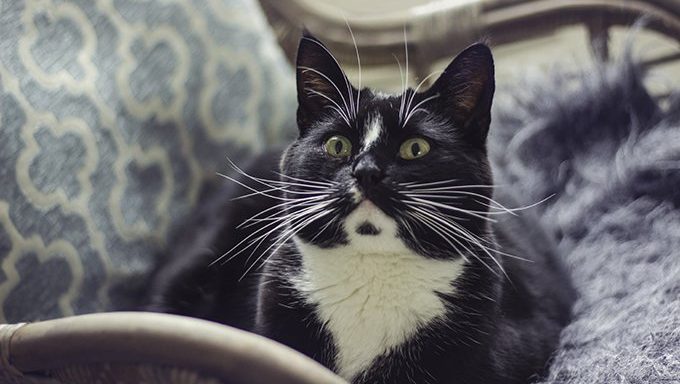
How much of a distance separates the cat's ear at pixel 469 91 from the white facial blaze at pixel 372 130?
0.08 metres

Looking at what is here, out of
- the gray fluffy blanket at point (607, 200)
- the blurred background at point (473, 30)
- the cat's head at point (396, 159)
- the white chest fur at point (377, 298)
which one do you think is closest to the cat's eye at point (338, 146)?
the cat's head at point (396, 159)

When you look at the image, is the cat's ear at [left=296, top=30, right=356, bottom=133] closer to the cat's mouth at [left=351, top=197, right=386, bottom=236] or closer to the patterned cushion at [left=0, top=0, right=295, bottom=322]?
the cat's mouth at [left=351, top=197, right=386, bottom=236]

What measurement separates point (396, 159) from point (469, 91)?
0.12 metres

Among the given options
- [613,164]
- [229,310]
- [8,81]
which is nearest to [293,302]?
[229,310]

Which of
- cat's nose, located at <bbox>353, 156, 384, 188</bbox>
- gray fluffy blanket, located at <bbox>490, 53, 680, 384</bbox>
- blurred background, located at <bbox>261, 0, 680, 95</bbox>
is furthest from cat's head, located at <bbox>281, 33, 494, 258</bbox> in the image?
blurred background, located at <bbox>261, 0, 680, 95</bbox>

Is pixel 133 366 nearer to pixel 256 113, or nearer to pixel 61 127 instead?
pixel 61 127

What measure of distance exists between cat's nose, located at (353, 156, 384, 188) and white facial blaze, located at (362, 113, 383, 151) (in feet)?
0.16

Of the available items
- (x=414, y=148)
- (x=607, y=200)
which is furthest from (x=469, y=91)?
Result: (x=607, y=200)

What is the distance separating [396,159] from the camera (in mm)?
814

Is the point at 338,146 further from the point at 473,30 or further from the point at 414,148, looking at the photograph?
the point at 473,30

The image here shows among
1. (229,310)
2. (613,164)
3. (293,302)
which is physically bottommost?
(229,310)

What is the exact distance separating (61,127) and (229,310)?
34 centimetres

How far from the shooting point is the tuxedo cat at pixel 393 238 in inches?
31.4

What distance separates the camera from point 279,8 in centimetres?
140
